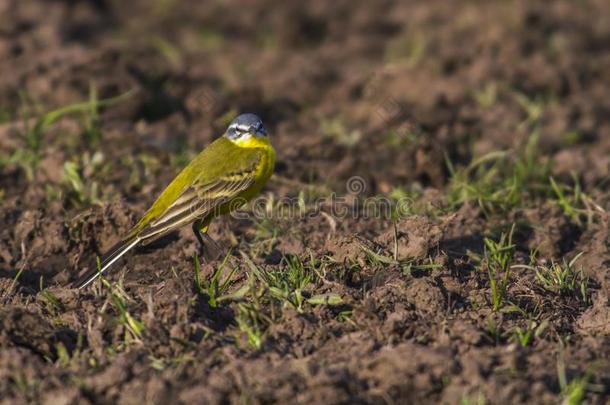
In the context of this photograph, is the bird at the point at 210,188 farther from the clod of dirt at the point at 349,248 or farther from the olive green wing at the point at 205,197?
the clod of dirt at the point at 349,248

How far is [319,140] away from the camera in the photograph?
381 inches

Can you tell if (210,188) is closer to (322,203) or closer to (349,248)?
(322,203)

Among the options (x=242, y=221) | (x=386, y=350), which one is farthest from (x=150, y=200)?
Result: (x=386, y=350)

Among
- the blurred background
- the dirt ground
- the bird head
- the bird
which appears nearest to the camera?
the dirt ground

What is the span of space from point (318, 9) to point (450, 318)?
30.5 ft

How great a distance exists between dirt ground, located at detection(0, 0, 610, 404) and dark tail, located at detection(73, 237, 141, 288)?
26 centimetres

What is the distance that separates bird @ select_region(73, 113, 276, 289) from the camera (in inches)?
286

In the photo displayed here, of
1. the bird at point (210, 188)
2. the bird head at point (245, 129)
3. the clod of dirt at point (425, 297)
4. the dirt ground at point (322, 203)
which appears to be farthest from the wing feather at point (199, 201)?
the clod of dirt at point (425, 297)

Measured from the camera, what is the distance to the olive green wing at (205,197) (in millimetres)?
7316

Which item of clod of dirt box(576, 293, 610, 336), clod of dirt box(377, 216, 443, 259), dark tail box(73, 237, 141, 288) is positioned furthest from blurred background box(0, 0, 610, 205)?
clod of dirt box(576, 293, 610, 336)

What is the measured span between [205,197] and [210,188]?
0.12m

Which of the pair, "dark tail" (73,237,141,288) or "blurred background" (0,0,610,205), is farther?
"blurred background" (0,0,610,205)

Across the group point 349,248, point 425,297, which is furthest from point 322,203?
point 425,297

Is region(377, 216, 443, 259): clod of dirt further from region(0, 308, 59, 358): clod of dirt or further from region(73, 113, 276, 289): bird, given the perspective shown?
region(0, 308, 59, 358): clod of dirt
